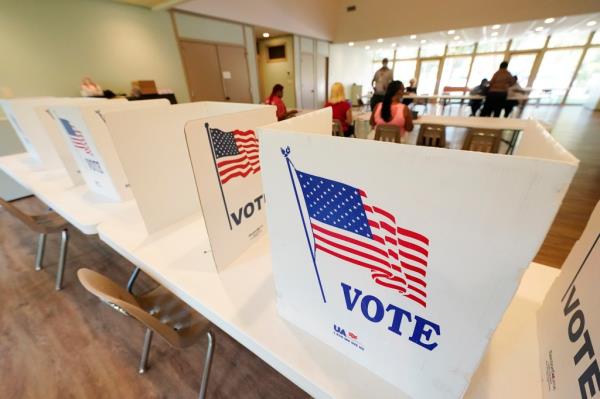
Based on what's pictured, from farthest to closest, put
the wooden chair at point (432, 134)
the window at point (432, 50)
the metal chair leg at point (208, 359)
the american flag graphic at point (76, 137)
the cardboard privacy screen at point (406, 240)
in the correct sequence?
the window at point (432, 50), the wooden chair at point (432, 134), the american flag graphic at point (76, 137), the metal chair leg at point (208, 359), the cardboard privacy screen at point (406, 240)

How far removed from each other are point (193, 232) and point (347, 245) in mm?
854

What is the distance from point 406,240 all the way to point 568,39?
14.0 metres

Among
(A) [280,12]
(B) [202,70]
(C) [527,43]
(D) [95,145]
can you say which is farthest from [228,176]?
(C) [527,43]

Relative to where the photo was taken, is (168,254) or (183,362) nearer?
(168,254)

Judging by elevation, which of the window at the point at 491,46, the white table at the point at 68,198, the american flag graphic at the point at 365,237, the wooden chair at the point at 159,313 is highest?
the window at the point at 491,46

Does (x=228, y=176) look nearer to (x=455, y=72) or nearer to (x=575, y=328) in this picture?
(x=575, y=328)

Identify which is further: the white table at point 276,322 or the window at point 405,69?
the window at point 405,69

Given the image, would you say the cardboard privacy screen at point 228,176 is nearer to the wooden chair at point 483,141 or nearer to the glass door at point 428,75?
the wooden chair at point 483,141

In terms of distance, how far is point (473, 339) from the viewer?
1.29ft

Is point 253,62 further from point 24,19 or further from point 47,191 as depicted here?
point 47,191

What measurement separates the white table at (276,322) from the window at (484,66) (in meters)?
12.9

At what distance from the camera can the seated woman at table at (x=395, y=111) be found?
293cm

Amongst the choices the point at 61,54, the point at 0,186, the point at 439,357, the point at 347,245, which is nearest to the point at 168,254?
the point at 347,245

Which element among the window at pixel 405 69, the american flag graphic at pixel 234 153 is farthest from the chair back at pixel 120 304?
the window at pixel 405 69
